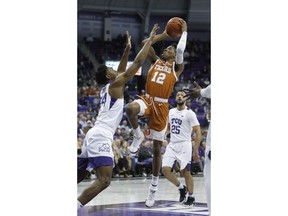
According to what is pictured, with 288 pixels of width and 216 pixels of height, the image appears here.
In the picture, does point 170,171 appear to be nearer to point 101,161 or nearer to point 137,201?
point 137,201

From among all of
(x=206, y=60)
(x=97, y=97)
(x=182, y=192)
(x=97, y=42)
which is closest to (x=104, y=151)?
(x=182, y=192)

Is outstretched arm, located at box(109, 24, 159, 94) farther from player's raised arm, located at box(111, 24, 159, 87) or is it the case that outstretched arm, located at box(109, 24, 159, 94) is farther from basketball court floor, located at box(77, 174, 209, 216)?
basketball court floor, located at box(77, 174, 209, 216)

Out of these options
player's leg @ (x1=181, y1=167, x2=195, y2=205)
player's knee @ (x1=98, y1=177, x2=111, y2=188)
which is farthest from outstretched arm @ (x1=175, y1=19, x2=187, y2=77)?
player's knee @ (x1=98, y1=177, x2=111, y2=188)

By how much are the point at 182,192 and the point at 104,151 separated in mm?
2724

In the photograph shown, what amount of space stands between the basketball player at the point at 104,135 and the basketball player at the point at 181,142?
7.00 feet

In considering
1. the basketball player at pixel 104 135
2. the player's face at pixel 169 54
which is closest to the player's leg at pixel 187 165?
the player's face at pixel 169 54

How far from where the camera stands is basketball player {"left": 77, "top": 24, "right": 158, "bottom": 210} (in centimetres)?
605

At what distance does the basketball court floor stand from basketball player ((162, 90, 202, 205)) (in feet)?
1.31

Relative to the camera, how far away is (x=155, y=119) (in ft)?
25.0

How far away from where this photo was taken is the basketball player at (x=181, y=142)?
841 centimetres

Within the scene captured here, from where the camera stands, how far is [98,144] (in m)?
6.09

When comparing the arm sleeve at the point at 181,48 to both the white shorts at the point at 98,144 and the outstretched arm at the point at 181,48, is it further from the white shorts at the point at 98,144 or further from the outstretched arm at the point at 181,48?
the white shorts at the point at 98,144

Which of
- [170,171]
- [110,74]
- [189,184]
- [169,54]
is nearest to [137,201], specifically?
[170,171]
